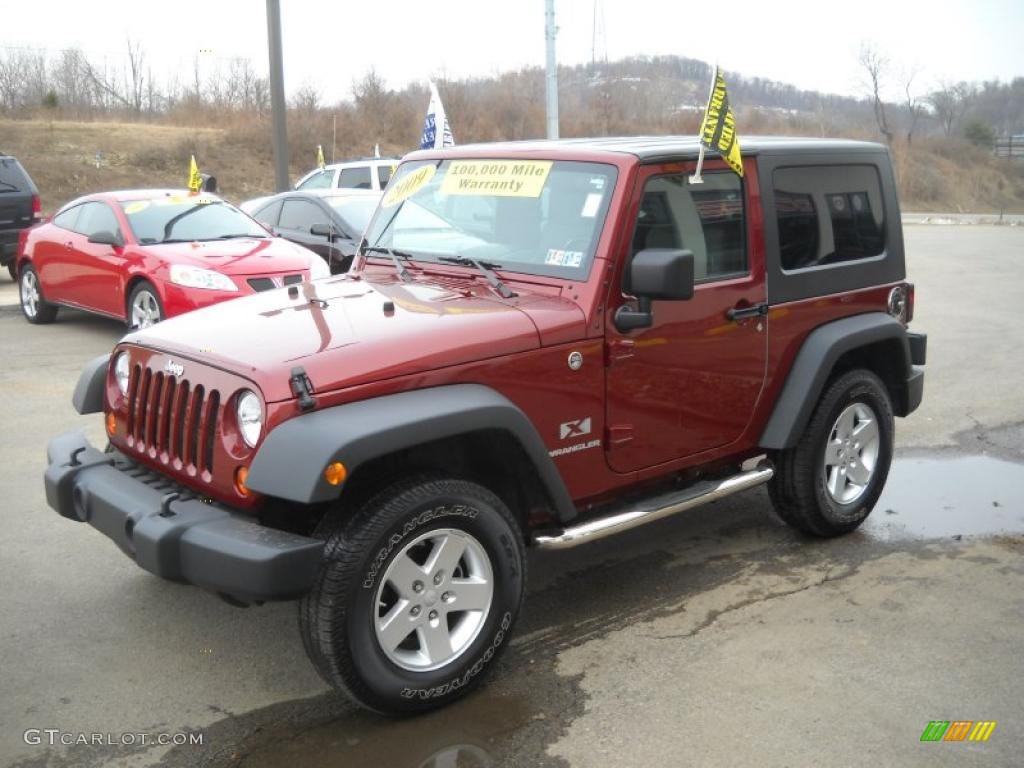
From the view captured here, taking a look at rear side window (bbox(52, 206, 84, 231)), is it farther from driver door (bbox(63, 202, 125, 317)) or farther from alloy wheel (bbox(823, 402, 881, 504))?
alloy wheel (bbox(823, 402, 881, 504))

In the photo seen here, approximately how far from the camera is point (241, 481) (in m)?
3.50

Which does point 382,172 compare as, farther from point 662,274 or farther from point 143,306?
point 662,274

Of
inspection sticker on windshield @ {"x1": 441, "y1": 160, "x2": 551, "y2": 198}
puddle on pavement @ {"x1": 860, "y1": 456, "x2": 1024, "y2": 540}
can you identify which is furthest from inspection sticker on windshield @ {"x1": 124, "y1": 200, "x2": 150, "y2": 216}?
puddle on pavement @ {"x1": 860, "y1": 456, "x2": 1024, "y2": 540}

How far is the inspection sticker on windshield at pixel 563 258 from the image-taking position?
4.22 m

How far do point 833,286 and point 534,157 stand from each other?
1655 mm

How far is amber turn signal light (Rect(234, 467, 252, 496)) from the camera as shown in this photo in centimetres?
349

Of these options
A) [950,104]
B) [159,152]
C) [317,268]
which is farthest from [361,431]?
[950,104]

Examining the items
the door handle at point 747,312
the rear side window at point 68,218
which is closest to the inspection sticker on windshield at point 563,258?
the door handle at point 747,312

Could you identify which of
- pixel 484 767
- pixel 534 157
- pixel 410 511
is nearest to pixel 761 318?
pixel 534 157

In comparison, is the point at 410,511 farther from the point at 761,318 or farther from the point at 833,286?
the point at 833,286

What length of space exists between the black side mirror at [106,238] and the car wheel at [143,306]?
1.83ft

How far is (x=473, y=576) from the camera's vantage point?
12.3 ft

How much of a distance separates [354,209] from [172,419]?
8517 mm

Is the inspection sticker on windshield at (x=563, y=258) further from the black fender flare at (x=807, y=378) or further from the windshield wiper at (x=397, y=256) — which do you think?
the black fender flare at (x=807, y=378)
